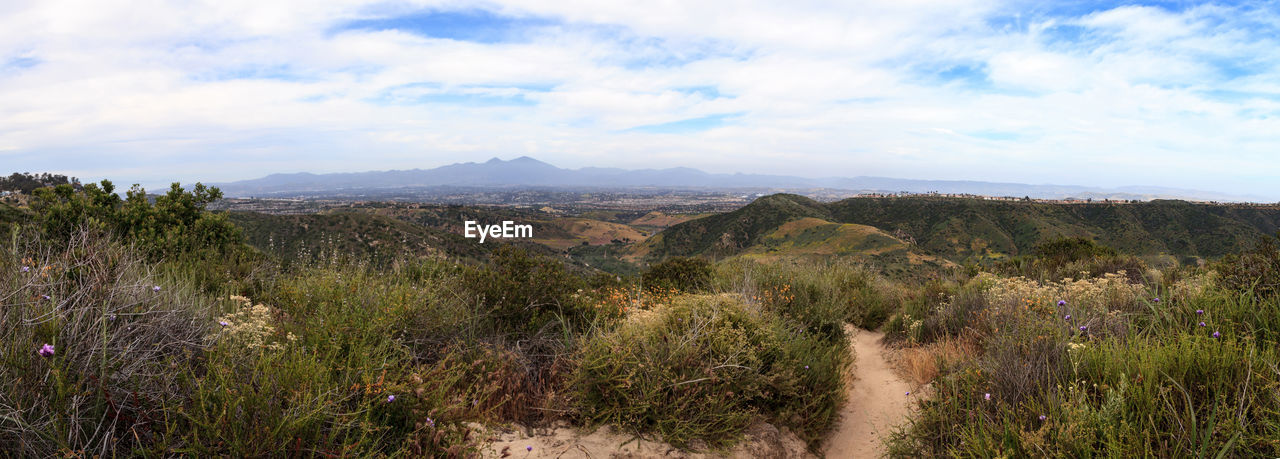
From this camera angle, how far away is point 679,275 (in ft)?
31.0

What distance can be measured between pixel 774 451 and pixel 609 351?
150 cm

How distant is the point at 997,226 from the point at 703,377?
80442 millimetres

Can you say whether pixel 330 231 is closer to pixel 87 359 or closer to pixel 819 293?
pixel 819 293

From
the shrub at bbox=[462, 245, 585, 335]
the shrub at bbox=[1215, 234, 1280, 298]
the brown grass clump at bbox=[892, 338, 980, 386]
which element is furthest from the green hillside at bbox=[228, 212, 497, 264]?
the shrub at bbox=[1215, 234, 1280, 298]

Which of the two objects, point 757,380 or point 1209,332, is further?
point 757,380

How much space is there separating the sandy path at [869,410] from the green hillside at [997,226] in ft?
150

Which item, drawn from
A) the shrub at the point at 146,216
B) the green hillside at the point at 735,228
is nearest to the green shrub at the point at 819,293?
the shrub at the point at 146,216

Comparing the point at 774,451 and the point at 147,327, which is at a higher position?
the point at 147,327

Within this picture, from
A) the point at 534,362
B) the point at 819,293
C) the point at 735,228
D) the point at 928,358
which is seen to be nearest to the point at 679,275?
the point at 819,293

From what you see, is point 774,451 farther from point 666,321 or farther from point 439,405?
point 439,405

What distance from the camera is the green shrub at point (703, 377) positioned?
3812 mm

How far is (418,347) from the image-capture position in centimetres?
428

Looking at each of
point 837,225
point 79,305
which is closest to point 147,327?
point 79,305

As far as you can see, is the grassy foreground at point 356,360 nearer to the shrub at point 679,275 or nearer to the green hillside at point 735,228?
the shrub at point 679,275
